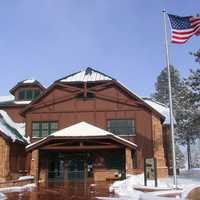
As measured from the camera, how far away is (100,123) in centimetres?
3350

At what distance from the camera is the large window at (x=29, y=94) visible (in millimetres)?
40719

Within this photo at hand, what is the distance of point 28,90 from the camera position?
1610 inches

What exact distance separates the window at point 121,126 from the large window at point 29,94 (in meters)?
11.6

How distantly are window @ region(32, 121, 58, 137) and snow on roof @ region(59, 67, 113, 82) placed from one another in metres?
4.71

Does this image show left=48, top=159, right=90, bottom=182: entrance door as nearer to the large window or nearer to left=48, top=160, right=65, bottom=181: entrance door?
left=48, top=160, right=65, bottom=181: entrance door

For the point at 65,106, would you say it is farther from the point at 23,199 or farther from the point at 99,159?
the point at 23,199

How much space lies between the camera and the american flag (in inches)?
777

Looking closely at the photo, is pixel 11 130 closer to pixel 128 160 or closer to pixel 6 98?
pixel 6 98

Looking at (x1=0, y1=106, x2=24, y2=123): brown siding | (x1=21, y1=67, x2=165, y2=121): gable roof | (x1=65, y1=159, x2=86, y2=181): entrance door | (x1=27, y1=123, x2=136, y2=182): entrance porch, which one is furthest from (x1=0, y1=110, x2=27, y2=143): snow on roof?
(x1=65, y1=159, x2=86, y2=181): entrance door

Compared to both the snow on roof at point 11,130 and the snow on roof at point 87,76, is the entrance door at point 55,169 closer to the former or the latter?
the snow on roof at point 11,130

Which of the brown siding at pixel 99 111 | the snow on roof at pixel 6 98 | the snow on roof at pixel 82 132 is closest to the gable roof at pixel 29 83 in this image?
the snow on roof at pixel 6 98

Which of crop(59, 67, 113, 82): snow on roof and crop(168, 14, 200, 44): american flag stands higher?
crop(59, 67, 113, 82): snow on roof

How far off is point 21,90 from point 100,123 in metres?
12.7

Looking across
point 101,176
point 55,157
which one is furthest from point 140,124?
Answer: point 55,157
